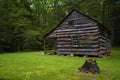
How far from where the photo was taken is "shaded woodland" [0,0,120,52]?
38.8m

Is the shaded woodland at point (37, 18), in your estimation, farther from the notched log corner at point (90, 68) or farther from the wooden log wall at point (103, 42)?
the notched log corner at point (90, 68)

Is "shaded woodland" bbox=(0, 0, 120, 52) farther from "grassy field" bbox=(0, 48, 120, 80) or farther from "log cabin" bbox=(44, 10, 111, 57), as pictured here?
"grassy field" bbox=(0, 48, 120, 80)

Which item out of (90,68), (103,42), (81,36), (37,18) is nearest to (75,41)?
(81,36)

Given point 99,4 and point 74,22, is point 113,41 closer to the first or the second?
point 99,4

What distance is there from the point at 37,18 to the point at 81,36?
28.5 m

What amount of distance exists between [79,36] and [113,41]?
25.5 metres

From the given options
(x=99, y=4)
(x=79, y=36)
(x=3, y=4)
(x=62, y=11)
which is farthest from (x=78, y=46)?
(x=62, y=11)

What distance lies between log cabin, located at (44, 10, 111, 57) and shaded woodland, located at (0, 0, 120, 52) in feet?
49.8

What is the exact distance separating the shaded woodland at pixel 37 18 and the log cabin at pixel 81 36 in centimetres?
1518

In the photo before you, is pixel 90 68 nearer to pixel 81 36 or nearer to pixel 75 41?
pixel 81 36

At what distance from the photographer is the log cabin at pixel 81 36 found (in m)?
22.1

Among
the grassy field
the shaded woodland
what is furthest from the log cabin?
the shaded woodland

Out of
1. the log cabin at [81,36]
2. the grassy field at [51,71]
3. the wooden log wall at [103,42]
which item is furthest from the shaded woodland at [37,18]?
the grassy field at [51,71]

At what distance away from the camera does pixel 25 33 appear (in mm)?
39531
